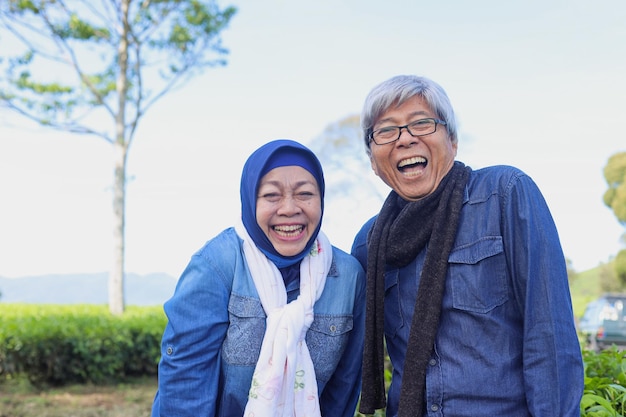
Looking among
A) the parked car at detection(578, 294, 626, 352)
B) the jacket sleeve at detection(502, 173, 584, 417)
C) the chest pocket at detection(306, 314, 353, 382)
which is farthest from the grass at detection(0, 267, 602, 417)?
the parked car at detection(578, 294, 626, 352)

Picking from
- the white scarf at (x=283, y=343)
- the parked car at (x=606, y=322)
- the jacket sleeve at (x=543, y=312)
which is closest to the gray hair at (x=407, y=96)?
the jacket sleeve at (x=543, y=312)

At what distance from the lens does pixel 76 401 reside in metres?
7.00

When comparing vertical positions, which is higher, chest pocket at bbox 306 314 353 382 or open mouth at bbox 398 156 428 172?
open mouth at bbox 398 156 428 172

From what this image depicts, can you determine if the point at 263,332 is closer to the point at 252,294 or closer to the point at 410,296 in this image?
the point at 252,294

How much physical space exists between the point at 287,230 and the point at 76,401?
567 cm

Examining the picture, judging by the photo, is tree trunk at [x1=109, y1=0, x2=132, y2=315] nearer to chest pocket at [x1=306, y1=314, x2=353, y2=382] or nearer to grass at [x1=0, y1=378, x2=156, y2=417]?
grass at [x1=0, y1=378, x2=156, y2=417]

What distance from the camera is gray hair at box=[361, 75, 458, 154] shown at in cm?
216

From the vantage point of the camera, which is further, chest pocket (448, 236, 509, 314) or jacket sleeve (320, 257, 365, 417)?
jacket sleeve (320, 257, 365, 417)

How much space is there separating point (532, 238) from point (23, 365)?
7.11 metres

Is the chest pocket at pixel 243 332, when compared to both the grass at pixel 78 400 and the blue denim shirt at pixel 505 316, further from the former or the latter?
the grass at pixel 78 400

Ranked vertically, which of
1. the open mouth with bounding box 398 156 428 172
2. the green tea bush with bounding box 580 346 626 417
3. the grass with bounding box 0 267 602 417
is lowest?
the grass with bounding box 0 267 602 417

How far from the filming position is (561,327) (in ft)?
5.94

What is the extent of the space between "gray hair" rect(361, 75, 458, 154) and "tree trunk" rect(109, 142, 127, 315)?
36.8 feet

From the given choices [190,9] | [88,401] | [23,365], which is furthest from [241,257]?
[190,9]
